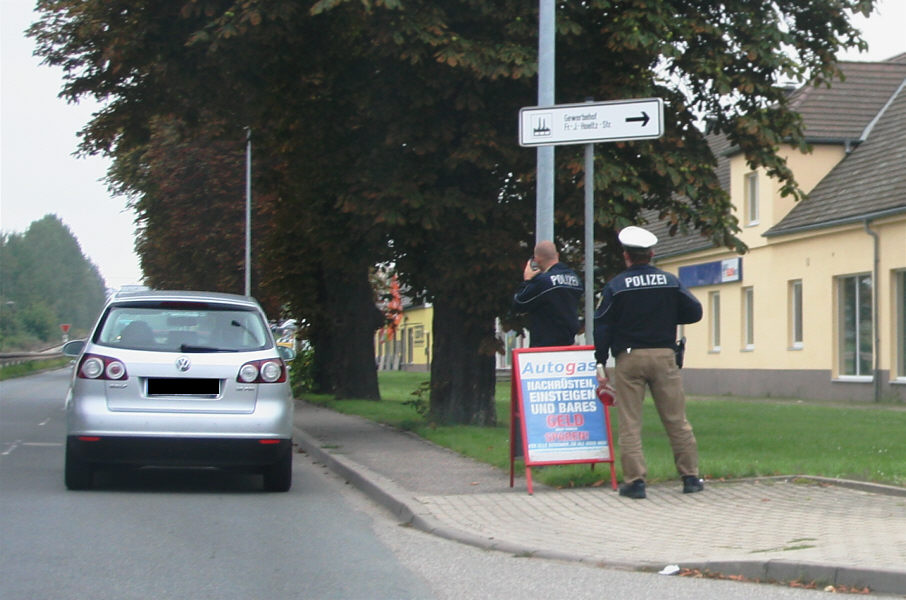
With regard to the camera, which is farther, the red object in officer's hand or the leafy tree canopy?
the leafy tree canopy

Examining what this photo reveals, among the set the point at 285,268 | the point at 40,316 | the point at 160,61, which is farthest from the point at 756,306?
the point at 40,316

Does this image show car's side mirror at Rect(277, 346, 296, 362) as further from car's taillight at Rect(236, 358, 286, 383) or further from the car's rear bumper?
the car's rear bumper

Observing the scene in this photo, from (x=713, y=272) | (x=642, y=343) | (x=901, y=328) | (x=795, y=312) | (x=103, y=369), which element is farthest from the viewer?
(x=713, y=272)

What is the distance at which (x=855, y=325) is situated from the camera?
29.4m

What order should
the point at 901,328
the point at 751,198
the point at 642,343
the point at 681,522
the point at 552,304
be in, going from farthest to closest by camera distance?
the point at 751,198
the point at 901,328
the point at 552,304
the point at 642,343
the point at 681,522

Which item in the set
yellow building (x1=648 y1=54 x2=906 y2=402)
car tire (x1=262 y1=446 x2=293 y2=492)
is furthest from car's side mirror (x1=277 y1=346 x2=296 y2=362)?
yellow building (x1=648 y1=54 x2=906 y2=402)

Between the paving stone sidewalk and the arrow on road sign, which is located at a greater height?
the arrow on road sign

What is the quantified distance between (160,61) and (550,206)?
7.08m

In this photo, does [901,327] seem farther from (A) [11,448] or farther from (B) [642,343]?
(B) [642,343]

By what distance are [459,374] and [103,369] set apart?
292 inches

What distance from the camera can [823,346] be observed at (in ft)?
99.9

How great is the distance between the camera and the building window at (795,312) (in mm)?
32531

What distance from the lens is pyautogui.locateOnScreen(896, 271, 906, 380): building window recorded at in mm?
27188

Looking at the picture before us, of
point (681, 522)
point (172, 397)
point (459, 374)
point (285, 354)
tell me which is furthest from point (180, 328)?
point (459, 374)
